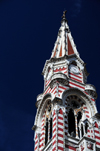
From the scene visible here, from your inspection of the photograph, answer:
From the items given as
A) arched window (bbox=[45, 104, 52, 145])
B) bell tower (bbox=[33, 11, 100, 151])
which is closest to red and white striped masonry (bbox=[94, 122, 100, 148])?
bell tower (bbox=[33, 11, 100, 151])

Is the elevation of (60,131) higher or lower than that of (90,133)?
lower

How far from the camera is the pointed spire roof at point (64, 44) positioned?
4187cm

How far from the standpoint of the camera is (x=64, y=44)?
1698 inches

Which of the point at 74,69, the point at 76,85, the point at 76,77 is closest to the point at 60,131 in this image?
the point at 76,85

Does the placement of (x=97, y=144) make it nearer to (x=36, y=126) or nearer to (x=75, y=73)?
(x=36, y=126)

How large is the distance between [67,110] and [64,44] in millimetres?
13014

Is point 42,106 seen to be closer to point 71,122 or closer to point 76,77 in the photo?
point 71,122

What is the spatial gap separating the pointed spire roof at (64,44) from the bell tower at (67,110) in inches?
18.0

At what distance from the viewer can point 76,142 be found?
29.8 meters

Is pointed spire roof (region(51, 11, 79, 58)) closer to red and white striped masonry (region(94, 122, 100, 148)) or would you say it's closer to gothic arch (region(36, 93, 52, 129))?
gothic arch (region(36, 93, 52, 129))

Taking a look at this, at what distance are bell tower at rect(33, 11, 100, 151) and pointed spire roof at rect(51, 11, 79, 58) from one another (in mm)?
457

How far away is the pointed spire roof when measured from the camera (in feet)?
137

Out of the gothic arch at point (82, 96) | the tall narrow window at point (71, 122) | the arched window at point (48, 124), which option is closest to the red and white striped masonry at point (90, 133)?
the tall narrow window at point (71, 122)

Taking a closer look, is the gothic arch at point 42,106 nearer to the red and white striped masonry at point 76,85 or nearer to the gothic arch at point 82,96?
the gothic arch at point 82,96
